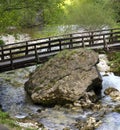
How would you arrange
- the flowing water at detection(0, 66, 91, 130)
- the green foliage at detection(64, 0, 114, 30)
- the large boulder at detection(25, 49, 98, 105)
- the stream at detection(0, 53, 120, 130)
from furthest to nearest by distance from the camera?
the green foliage at detection(64, 0, 114, 30) < the large boulder at detection(25, 49, 98, 105) < the flowing water at detection(0, 66, 91, 130) < the stream at detection(0, 53, 120, 130)

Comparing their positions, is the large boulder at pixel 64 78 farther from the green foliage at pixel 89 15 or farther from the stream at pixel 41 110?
the green foliage at pixel 89 15

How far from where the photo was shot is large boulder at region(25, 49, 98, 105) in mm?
20891

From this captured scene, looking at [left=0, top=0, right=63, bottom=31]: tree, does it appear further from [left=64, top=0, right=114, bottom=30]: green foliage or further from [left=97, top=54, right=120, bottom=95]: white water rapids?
[left=64, top=0, right=114, bottom=30]: green foliage

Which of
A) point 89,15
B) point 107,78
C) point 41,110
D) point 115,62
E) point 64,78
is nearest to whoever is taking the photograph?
point 41,110

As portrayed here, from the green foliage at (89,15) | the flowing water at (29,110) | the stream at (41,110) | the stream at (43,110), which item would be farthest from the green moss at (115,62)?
the green foliage at (89,15)

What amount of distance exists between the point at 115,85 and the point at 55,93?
18.5ft

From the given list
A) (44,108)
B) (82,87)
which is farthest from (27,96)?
(82,87)

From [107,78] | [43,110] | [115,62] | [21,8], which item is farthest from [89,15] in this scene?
[43,110]

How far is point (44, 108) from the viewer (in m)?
20.5

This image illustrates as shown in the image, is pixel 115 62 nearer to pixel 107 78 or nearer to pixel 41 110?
pixel 107 78

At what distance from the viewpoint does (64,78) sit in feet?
71.3

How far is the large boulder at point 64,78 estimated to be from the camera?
20891 mm

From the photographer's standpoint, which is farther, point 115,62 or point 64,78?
point 115,62

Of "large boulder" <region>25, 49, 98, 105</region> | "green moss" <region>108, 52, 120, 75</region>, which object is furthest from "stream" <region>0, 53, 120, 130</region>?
"green moss" <region>108, 52, 120, 75</region>
